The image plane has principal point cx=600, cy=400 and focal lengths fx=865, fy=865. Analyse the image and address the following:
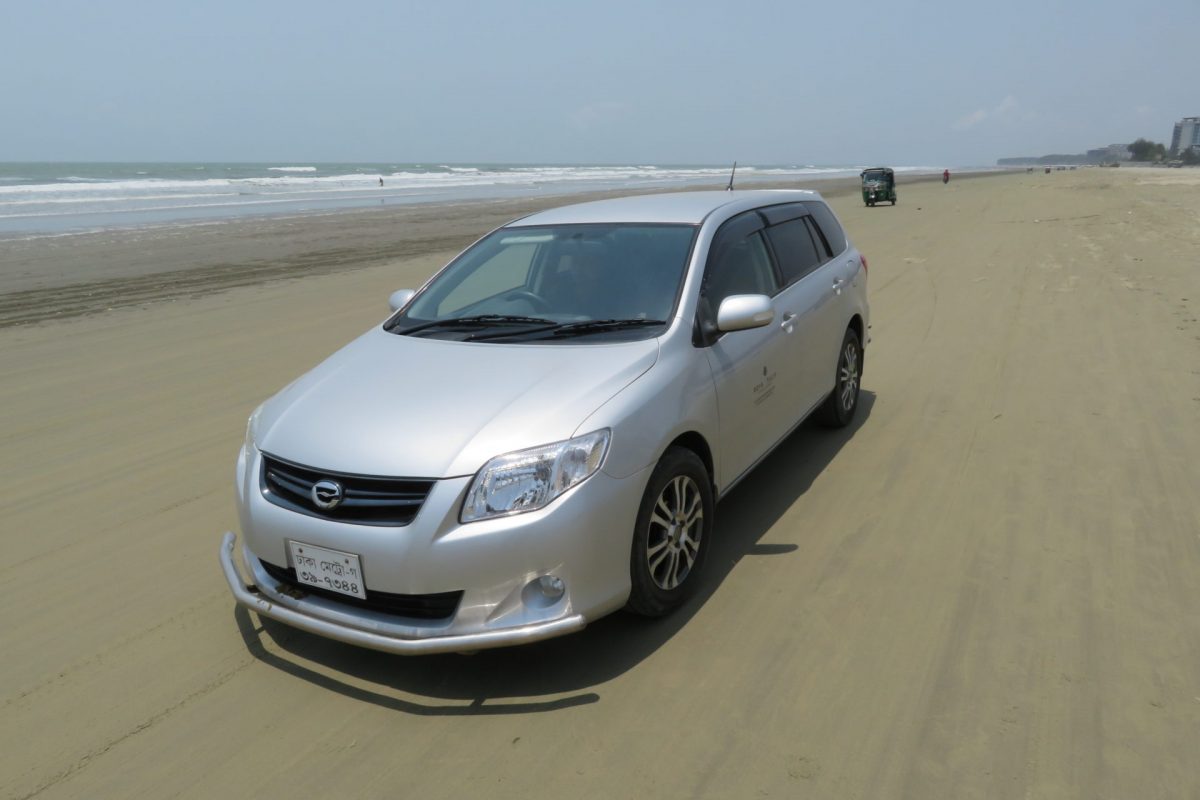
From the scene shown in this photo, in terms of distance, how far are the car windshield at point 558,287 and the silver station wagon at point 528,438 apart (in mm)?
12

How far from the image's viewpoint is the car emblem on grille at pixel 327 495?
121 inches

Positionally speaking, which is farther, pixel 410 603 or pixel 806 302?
pixel 806 302

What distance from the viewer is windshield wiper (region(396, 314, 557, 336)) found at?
4.15 meters

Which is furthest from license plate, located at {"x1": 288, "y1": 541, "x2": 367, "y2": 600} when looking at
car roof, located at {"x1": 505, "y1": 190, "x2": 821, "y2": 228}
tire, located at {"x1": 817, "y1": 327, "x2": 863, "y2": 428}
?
tire, located at {"x1": 817, "y1": 327, "x2": 863, "y2": 428}

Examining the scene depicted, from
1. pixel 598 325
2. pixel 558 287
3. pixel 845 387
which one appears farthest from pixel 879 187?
pixel 598 325

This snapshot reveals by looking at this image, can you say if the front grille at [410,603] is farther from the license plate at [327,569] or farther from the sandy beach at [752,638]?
the sandy beach at [752,638]

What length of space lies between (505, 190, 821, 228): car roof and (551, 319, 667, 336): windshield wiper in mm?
793

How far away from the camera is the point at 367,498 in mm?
3053

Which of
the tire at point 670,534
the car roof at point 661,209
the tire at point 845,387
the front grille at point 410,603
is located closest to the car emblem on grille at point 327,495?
the front grille at point 410,603

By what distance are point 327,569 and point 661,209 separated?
2.68 m

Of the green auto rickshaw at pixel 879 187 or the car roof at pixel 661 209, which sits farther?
the green auto rickshaw at pixel 879 187

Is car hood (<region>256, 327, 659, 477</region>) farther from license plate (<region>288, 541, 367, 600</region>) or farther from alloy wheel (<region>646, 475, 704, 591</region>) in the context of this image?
alloy wheel (<region>646, 475, 704, 591</region>)

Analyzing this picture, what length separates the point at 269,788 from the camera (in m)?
2.70

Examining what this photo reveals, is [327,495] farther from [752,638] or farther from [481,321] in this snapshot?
[752,638]
